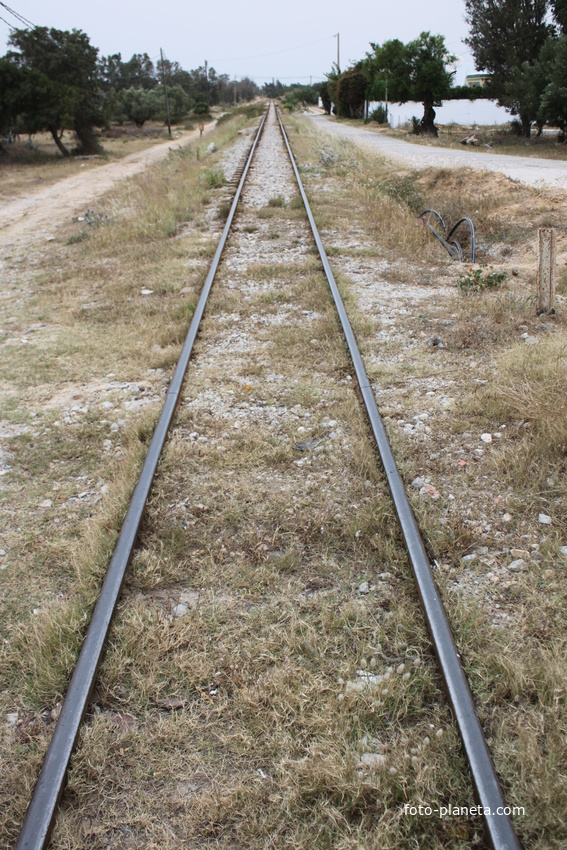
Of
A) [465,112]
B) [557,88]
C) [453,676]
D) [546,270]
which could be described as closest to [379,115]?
[465,112]

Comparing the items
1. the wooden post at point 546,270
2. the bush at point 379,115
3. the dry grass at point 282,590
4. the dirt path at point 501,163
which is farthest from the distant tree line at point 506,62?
the dry grass at point 282,590

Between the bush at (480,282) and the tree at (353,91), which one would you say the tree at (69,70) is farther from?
the bush at (480,282)

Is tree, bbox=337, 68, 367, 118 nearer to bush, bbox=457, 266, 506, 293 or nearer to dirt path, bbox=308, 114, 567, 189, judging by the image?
dirt path, bbox=308, 114, 567, 189

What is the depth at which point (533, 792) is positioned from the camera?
1.88 m

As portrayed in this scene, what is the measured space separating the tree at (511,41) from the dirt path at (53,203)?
50.7ft

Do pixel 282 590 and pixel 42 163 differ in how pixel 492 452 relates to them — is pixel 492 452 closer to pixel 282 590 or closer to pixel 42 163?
pixel 282 590

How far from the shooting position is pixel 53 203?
17.1 metres

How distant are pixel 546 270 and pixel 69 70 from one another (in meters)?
33.1

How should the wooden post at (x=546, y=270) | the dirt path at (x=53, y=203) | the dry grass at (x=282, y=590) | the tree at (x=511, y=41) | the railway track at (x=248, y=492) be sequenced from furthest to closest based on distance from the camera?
the tree at (x=511, y=41) → the dirt path at (x=53, y=203) → the wooden post at (x=546, y=270) → the railway track at (x=248, y=492) → the dry grass at (x=282, y=590)

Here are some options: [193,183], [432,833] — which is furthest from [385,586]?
[193,183]

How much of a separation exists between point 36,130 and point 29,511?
2997cm

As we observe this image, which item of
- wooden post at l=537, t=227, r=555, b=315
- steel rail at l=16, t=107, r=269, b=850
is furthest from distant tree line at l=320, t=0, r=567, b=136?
steel rail at l=16, t=107, r=269, b=850

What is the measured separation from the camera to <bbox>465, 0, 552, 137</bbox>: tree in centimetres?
2395

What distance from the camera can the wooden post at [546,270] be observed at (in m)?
5.64
